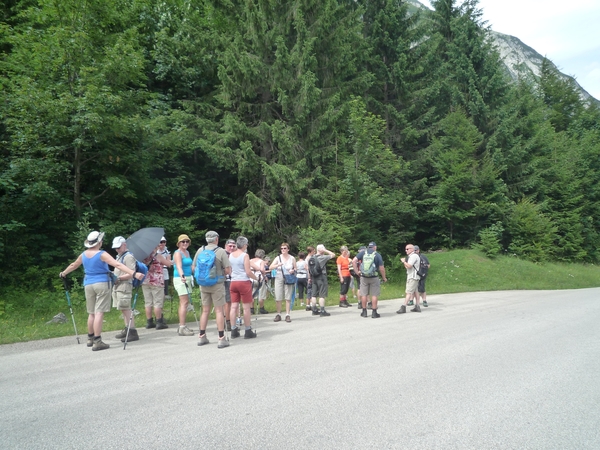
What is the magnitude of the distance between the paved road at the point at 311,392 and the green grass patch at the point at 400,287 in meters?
1.84

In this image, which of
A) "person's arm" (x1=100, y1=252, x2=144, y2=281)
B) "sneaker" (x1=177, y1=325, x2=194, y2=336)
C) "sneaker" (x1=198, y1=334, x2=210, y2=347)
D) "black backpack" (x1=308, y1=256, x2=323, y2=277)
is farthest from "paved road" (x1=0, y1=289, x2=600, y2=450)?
"black backpack" (x1=308, y1=256, x2=323, y2=277)

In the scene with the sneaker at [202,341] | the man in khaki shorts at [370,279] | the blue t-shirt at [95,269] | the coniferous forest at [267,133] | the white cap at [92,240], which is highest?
the coniferous forest at [267,133]

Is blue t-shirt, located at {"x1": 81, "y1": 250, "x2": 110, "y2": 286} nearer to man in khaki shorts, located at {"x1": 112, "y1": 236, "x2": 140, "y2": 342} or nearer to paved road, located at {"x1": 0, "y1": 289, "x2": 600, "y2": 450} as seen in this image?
man in khaki shorts, located at {"x1": 112, "y1": 236, "x2": 140, "y2": 342}

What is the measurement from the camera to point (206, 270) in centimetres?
746

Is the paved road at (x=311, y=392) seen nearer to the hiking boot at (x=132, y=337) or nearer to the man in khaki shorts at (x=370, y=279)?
the hiking boot at (x=132, y=337)

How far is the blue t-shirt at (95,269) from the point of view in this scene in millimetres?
7371

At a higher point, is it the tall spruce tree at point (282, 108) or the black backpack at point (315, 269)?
the tall spruce tree at point (282, 108)

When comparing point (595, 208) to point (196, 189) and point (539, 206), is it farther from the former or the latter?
point (196, 189)

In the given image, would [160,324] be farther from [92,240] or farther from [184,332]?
[92,240]

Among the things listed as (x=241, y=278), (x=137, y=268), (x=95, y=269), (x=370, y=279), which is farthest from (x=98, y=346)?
(x=370, y=279)

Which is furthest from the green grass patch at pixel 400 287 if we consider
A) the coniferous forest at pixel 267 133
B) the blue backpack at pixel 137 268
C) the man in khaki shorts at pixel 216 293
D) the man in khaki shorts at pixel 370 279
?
the man in khaki shorts at pixel 370 279

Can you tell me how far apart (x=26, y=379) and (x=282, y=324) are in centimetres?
548

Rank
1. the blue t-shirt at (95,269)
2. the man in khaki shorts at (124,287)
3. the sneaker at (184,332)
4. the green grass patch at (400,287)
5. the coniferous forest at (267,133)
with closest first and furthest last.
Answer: the blue t-shirt at (95,269) → the man in khaki shorts at (124,287) → the sneaker at (184,332) → the green grass patch at (400,287) → the coniferous forest at (267,133)

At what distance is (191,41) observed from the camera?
2195 cm
